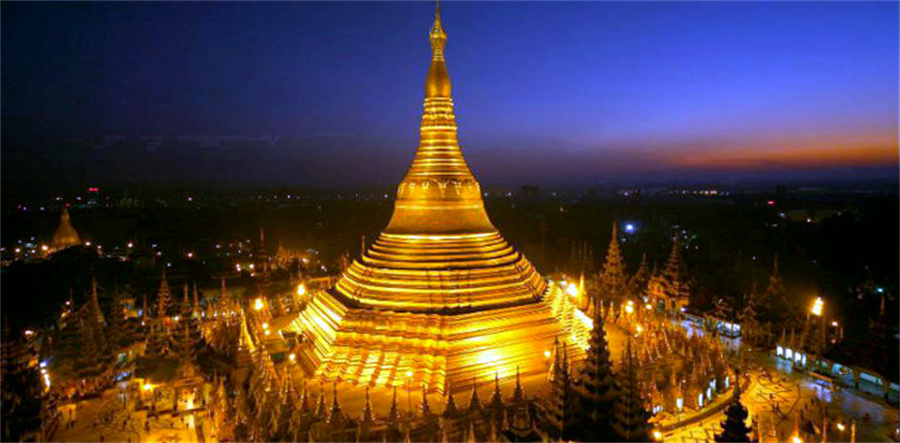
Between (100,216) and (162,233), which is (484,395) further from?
(100,216)

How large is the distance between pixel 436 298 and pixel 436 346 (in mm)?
1488

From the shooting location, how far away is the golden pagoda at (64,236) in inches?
1595

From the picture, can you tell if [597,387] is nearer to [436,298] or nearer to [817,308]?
[436,298]

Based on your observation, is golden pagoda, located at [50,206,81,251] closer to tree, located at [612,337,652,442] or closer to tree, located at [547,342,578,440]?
tree, located at [547,342,578,440]

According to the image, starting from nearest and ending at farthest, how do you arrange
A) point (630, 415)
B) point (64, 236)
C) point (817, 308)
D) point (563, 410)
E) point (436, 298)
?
point (630, 415) < point (563, 410) < point (436, 298) < point (817, 308) < point (64, 236)

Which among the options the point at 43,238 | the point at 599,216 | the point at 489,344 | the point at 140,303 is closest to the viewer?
the point at 489,344

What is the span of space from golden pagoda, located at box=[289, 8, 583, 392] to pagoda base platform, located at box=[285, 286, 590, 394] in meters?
0.03

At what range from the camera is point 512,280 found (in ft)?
50.8

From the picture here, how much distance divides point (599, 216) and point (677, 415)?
60.4 meters

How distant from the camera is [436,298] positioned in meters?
14.5

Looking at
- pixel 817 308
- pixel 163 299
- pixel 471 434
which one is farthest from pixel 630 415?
pixel 163 299

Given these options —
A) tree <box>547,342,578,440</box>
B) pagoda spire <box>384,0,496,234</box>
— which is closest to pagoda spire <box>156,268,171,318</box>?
pagoda spire <box>384,0,496,234</box>

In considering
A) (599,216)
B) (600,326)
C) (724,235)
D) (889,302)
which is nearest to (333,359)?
(600,326)

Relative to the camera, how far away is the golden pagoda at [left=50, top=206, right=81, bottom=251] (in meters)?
40.5
